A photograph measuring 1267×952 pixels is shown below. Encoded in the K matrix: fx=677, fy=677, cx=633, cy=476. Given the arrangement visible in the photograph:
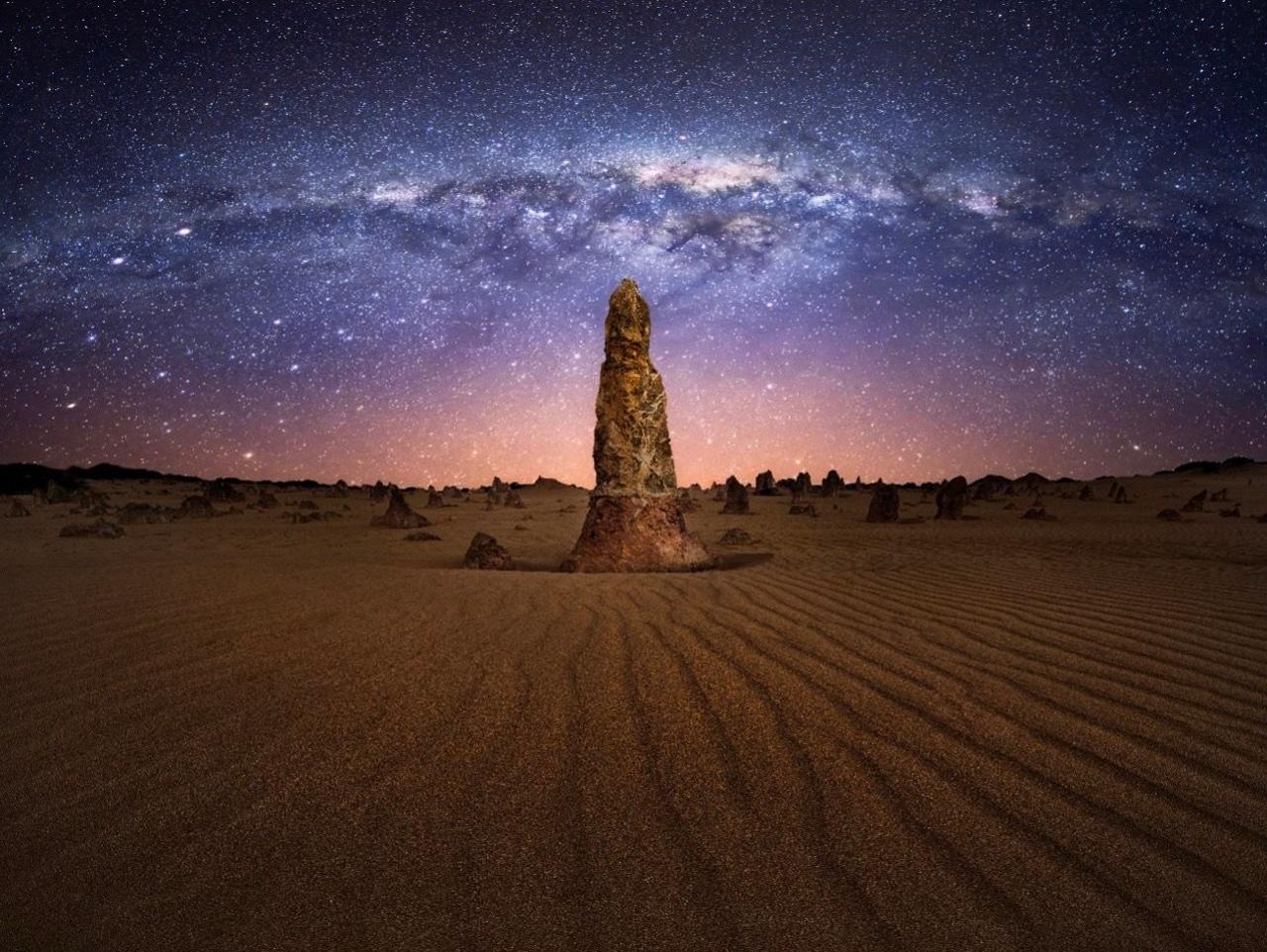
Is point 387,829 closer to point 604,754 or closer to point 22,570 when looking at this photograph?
point 604,754

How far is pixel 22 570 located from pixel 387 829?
8165 mm

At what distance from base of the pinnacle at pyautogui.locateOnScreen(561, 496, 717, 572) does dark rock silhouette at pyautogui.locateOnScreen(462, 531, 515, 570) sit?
0.80m

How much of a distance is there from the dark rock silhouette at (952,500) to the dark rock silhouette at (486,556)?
13.2 metres

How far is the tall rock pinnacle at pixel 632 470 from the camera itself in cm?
809

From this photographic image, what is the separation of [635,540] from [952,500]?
41.9 ft

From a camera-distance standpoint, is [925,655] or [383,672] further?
[925,655]

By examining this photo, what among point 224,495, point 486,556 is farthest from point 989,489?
point 224,495

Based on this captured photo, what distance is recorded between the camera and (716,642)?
4227 mm

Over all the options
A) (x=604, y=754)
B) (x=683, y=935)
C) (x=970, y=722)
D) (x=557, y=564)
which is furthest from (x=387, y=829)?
(x=557, y=564)

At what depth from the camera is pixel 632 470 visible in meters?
8.39

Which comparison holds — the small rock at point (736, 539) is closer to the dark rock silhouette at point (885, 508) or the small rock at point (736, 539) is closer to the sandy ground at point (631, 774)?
the sandy ground at point (631, 774)

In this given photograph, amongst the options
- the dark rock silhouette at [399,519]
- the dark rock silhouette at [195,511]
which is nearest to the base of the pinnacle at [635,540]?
the dark rock silhouette at [399,519]

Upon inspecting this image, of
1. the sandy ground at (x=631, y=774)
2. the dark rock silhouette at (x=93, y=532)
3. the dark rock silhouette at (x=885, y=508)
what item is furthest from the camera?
the dark rock silhouette at (x=885, y=508)

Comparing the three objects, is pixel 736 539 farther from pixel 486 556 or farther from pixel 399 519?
pixel 399 519
